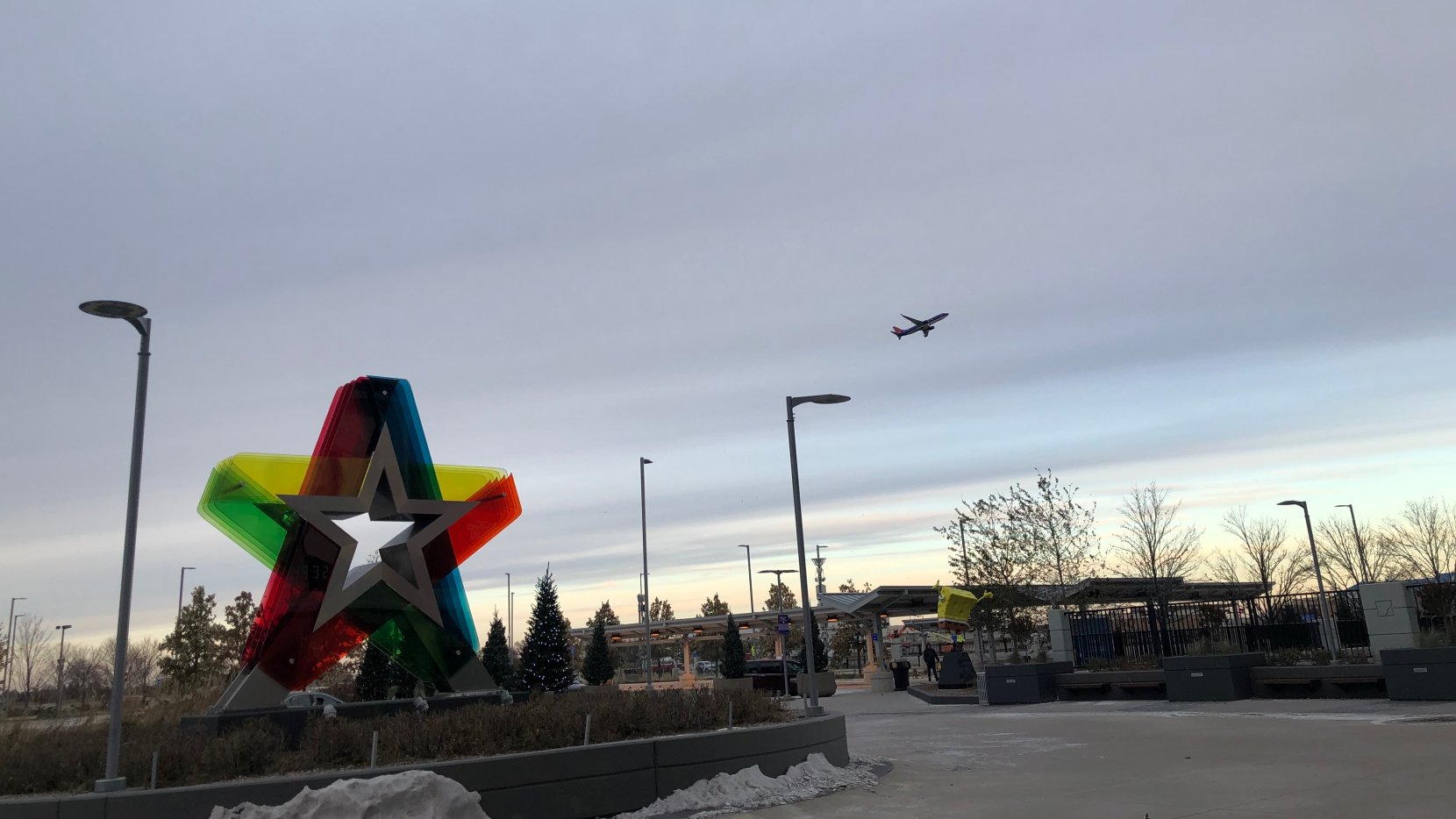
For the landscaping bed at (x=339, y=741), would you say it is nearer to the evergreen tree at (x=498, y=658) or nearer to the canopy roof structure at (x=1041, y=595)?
the canopy roof structure at (x=1041, y=595)

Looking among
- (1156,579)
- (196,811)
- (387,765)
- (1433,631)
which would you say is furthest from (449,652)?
(1156,579)

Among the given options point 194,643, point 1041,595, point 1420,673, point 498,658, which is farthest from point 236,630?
point 1420,673

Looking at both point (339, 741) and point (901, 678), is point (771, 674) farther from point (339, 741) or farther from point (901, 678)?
point (339, 741)

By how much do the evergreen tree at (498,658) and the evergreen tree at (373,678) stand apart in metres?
6.37

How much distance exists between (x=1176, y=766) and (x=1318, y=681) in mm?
12276

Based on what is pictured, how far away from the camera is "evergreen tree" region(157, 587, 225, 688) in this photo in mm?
43781

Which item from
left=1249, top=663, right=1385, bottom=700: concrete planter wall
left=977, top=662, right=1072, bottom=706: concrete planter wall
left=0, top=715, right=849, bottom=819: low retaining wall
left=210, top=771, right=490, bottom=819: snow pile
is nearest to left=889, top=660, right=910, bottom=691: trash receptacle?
left=977, top=662, right=1072, bottom=706: concrete planter wall

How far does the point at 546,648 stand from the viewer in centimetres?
3641

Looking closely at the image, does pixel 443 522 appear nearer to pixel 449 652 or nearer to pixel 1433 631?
pixel 449 652

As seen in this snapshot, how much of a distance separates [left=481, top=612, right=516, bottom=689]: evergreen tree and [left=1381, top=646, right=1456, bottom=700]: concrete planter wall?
2774cm

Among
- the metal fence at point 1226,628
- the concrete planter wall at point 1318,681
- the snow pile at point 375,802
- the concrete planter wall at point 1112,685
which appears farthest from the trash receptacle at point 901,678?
the snow pile at point 375,802

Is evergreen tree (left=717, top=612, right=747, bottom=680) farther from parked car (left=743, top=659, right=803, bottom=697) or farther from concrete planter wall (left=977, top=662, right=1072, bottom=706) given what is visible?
concrete planter wall (left=977, top=662, right=1072, bottom=706)

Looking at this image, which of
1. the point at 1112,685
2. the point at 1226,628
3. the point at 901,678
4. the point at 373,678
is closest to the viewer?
the point at 1226,628

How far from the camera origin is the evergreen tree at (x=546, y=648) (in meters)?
35.9
